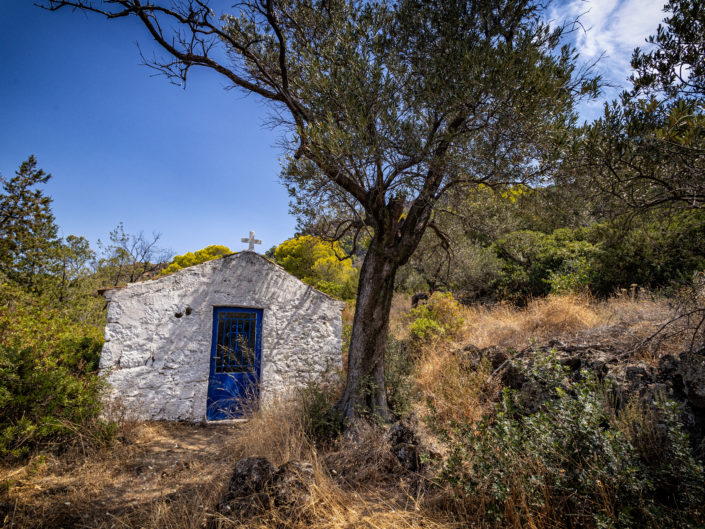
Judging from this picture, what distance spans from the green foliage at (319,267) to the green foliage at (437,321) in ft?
26.9

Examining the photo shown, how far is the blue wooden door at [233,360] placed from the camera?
7.22m

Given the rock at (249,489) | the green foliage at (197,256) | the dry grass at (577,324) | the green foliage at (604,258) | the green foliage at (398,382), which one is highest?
the green foliage at (197,256)

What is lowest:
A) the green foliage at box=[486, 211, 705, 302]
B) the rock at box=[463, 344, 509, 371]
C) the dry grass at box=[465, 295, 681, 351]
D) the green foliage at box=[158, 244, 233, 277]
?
the rock at box=[463, 344, 509, 371]

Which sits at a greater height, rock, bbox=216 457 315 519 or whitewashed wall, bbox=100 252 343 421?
whitewashed wall, bbox=100 252 343 421

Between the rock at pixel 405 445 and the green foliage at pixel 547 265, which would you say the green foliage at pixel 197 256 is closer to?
the green foliage at pixel 547 265

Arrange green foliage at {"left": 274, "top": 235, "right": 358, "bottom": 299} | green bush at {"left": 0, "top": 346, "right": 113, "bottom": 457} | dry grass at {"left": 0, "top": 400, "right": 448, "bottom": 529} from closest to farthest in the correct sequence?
dry grass at {"left": 0, "top": 400, "right": 448, "bottom": 529} → green bush at {"left": 0, "top": 346, "right": 113, "bottom": 457} → green foliage at {"left": 274, "top": 235, "right": 358, "bottom": 299}

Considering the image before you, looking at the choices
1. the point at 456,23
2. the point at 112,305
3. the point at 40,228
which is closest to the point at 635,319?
the point at 456,23

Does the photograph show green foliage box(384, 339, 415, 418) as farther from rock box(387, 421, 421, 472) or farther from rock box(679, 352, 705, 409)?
rock box(679, 352, 705, 409)

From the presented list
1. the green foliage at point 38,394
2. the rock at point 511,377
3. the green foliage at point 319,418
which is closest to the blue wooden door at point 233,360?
the green foliage at point 38,394

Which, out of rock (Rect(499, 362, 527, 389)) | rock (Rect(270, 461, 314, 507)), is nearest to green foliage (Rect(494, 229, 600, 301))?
rock (Rect(499, 362, 527, 389))

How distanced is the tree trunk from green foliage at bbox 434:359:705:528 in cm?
246

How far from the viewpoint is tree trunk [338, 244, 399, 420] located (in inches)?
214

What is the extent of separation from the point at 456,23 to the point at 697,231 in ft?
29.5

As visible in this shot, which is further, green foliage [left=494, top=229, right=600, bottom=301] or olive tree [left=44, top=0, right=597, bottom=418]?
green foliage [left=494, top=229, right=600, bottom=301]
